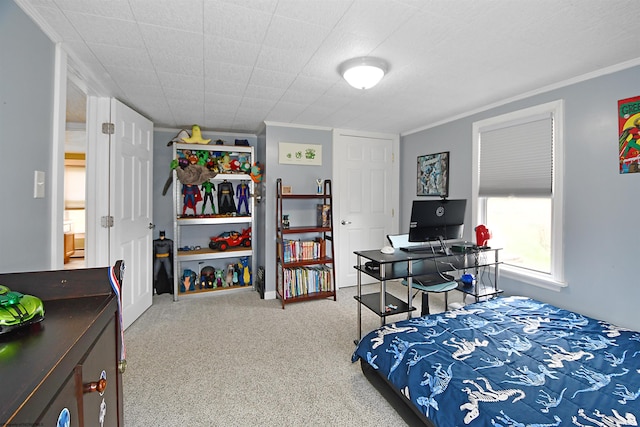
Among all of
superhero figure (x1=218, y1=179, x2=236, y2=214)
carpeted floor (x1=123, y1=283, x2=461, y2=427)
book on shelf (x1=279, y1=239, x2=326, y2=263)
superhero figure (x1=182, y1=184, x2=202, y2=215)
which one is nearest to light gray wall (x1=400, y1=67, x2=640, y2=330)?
carpeted floor (x1=123, y1=283, x2=461, y2=427)

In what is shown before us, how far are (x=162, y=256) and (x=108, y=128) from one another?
176 cm

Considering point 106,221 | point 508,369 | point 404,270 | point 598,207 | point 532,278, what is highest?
point 598,207

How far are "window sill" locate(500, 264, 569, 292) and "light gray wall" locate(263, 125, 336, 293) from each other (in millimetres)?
2414

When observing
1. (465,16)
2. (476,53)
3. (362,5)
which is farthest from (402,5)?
(476,53)

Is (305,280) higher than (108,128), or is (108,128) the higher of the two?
(108,128)

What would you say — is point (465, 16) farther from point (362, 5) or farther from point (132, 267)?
point (132, 267)

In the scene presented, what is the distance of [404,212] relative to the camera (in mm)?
4391

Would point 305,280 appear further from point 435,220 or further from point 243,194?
point 435,220

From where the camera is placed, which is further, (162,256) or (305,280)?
(162,256)

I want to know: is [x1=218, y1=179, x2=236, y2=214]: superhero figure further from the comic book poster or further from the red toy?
the comic book poster

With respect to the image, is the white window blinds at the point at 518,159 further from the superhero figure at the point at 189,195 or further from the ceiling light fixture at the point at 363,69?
the superhero figure at the point at 189,195

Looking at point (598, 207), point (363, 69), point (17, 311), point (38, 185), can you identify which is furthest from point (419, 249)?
point (38, 185)

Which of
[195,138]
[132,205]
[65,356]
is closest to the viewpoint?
[65,356]

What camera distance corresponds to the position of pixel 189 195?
392cm
